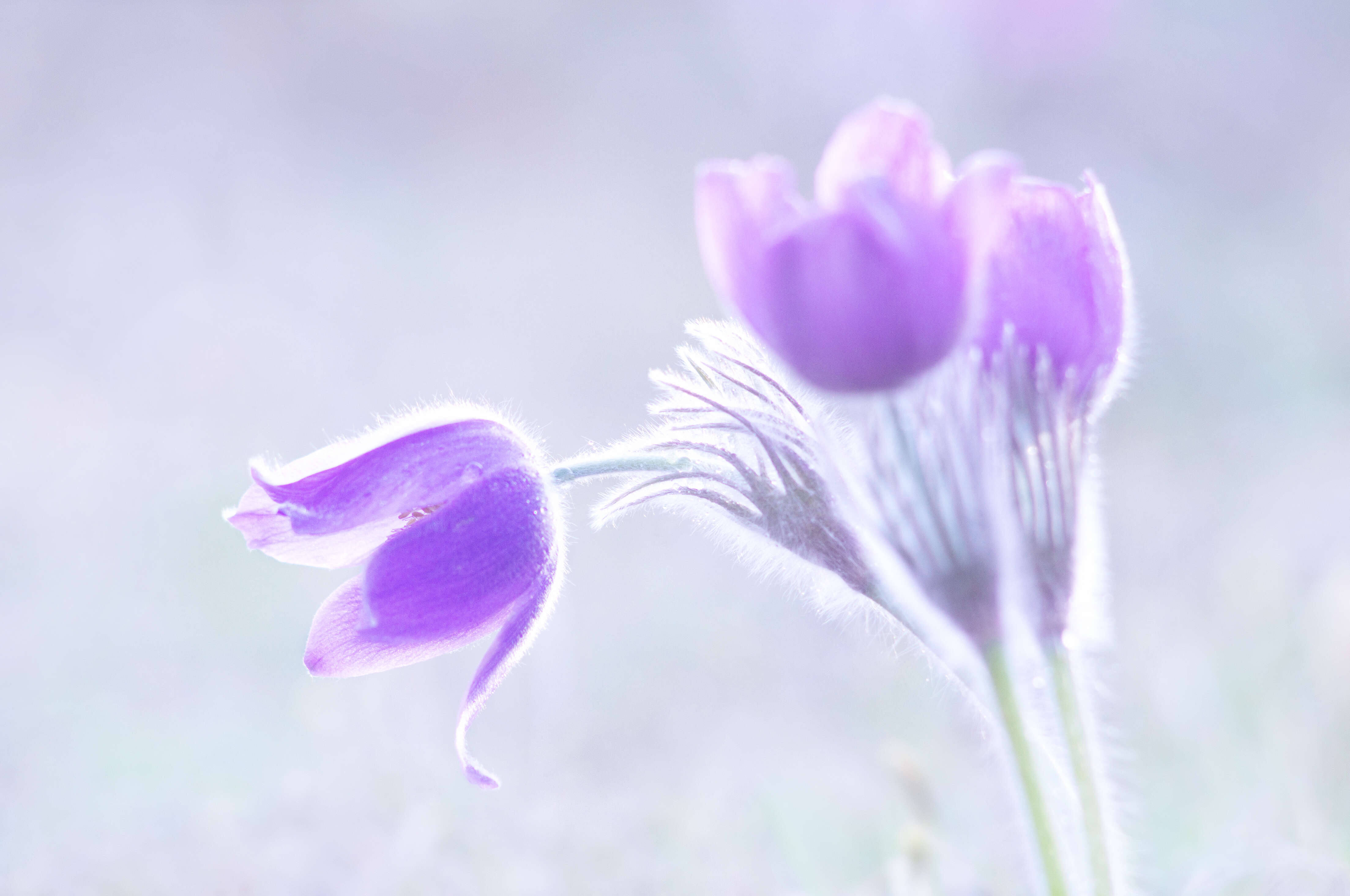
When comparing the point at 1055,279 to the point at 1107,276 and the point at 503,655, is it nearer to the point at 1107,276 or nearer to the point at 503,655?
the point at 1107,276

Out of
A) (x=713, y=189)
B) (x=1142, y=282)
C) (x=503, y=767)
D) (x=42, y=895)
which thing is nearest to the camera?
(x=713, y=189)

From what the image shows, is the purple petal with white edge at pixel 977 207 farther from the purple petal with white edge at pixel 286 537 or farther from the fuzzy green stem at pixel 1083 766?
the purple petal with white edge at pixel 286 537

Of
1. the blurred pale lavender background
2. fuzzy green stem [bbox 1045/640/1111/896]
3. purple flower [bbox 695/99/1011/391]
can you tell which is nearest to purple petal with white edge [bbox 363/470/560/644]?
purple flower [bbox 695/99/1011/391]

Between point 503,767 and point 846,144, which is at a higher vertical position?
point 846,144

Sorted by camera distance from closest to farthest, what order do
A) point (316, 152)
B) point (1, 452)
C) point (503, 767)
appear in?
point (503, 767) < point (1, 452) < point (316, 152)

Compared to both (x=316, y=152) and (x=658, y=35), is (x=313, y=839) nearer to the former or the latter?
(x=316, y=152)

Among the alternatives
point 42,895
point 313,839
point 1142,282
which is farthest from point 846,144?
point 1142,282

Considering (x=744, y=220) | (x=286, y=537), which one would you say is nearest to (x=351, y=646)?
(x=286, y=537)

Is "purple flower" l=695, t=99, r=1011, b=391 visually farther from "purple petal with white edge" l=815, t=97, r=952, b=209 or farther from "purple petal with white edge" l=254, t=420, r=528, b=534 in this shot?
"purple petal with white edge" l=254, t=420, r=528, b=534
